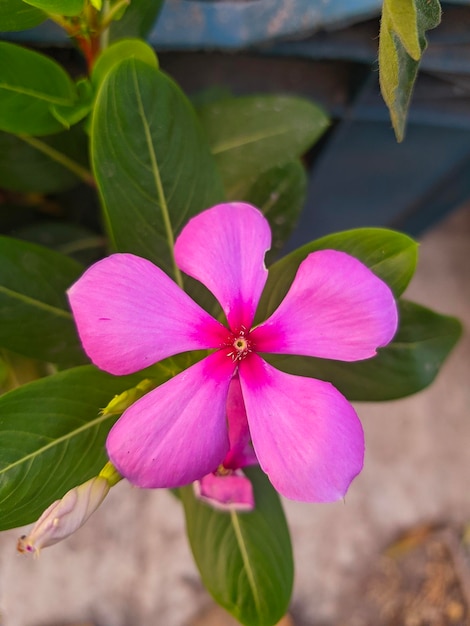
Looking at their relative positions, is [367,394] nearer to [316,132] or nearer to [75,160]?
[316,132]

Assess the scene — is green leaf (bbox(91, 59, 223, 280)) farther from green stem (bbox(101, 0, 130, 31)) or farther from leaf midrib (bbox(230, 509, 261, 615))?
leaf midrib (bbox(230, 509, 261, 615))

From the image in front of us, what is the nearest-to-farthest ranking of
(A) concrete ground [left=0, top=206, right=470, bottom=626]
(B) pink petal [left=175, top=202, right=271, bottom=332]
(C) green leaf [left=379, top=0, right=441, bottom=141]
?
1. (C) green leaf [left=379, top=0, right=441, bottom=141]
2. (B) pink petal [left=175, top=202, right=271, bottom=332]
3. (A) concrete ground [left=0, top=206, right=470, bottom=626]

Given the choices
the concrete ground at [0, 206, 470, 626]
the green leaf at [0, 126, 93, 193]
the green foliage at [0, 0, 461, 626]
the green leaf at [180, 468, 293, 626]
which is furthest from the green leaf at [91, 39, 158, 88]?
the concrete ground at [0, 206, 470, 626]

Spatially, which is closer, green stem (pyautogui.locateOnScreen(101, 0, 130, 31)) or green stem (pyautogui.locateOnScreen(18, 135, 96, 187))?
green stem (pyautogui.locateOnScreen(101, 0, 130, 31))

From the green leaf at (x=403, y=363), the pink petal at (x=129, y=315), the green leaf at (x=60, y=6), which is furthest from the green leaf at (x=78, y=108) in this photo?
the green leaf at (x=403, y=363)

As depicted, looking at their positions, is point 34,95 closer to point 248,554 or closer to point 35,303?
point 35,303

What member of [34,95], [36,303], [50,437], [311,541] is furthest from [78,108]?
[311,541]
